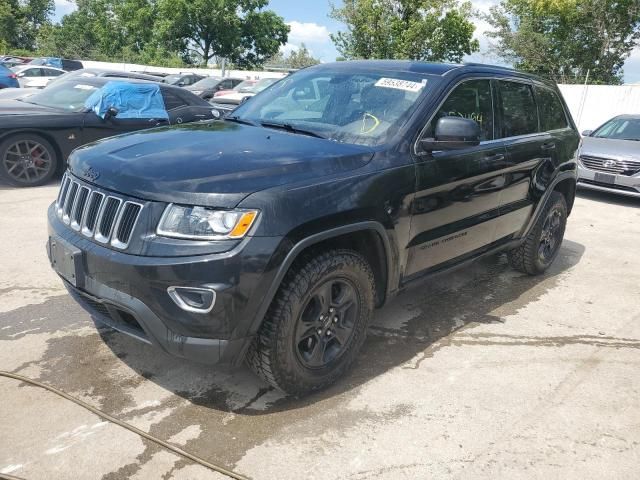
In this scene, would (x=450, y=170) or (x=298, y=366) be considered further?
(x=450, y=170)

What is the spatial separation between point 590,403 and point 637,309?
193 cm

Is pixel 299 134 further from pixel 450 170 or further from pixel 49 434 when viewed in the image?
pixel 49 434

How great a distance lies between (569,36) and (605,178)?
2663 cm

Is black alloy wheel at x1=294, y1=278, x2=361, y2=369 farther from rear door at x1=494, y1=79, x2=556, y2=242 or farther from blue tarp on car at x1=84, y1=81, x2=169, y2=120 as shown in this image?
blue tarp on car at x1=84, y1=81, x2=169, y2=120

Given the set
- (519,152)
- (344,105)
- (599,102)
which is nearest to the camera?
(344,105)

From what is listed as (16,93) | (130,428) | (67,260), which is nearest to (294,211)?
(67,260)

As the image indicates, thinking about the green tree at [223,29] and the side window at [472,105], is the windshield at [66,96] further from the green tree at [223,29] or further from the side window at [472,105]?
the green tree at [223,29]

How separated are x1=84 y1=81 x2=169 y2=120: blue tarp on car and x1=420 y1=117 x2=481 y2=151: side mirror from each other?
5959mm

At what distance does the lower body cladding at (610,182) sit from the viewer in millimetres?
9023

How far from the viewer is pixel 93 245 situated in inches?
109

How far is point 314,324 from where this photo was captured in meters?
3.04

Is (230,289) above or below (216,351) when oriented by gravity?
above

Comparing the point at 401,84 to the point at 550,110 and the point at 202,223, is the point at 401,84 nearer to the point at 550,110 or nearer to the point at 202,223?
the point at 202,223

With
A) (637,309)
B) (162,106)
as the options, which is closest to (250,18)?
(162,106)
